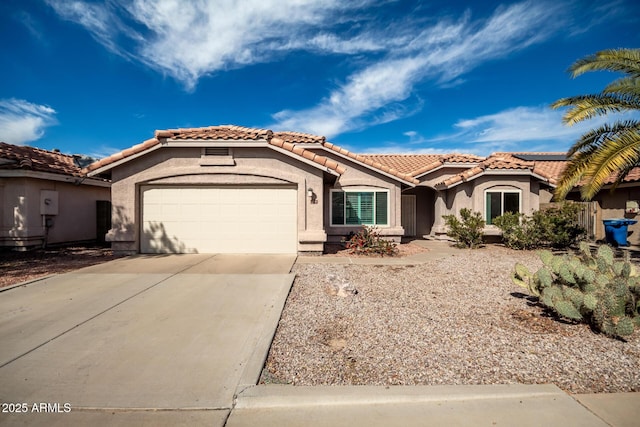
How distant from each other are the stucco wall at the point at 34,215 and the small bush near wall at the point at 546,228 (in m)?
17.4

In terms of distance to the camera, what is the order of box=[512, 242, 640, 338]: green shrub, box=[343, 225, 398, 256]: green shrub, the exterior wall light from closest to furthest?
box=[512, 242, 640, 338]: green shrub → the exterior wall light → box=[343, 225, 398, 256]: green shrub

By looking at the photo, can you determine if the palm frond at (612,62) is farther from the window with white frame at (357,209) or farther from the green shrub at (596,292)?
the window with white frame at (357,209)

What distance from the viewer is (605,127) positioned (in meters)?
9.21

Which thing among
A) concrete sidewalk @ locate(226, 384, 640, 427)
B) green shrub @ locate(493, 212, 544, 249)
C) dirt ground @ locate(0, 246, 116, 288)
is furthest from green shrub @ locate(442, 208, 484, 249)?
dirt ground @ locate(0, 246, 116, 288)

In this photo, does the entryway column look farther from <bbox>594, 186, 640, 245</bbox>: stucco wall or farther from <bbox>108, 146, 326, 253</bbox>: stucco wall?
<bbox>108, 146, 326, 253</bbox>: stucco wall

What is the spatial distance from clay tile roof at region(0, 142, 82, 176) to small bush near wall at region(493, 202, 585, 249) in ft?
55.1

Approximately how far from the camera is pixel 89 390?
119 inches

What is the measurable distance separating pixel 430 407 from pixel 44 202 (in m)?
14.8

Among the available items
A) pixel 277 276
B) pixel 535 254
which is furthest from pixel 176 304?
pixel 535 254

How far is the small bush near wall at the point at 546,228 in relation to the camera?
11852 mm

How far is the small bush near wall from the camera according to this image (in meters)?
11.9

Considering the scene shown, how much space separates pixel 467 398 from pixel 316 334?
1966mm

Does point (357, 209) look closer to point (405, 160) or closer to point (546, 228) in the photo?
point (546, 228)

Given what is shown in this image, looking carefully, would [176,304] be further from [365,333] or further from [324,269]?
[324,269]
